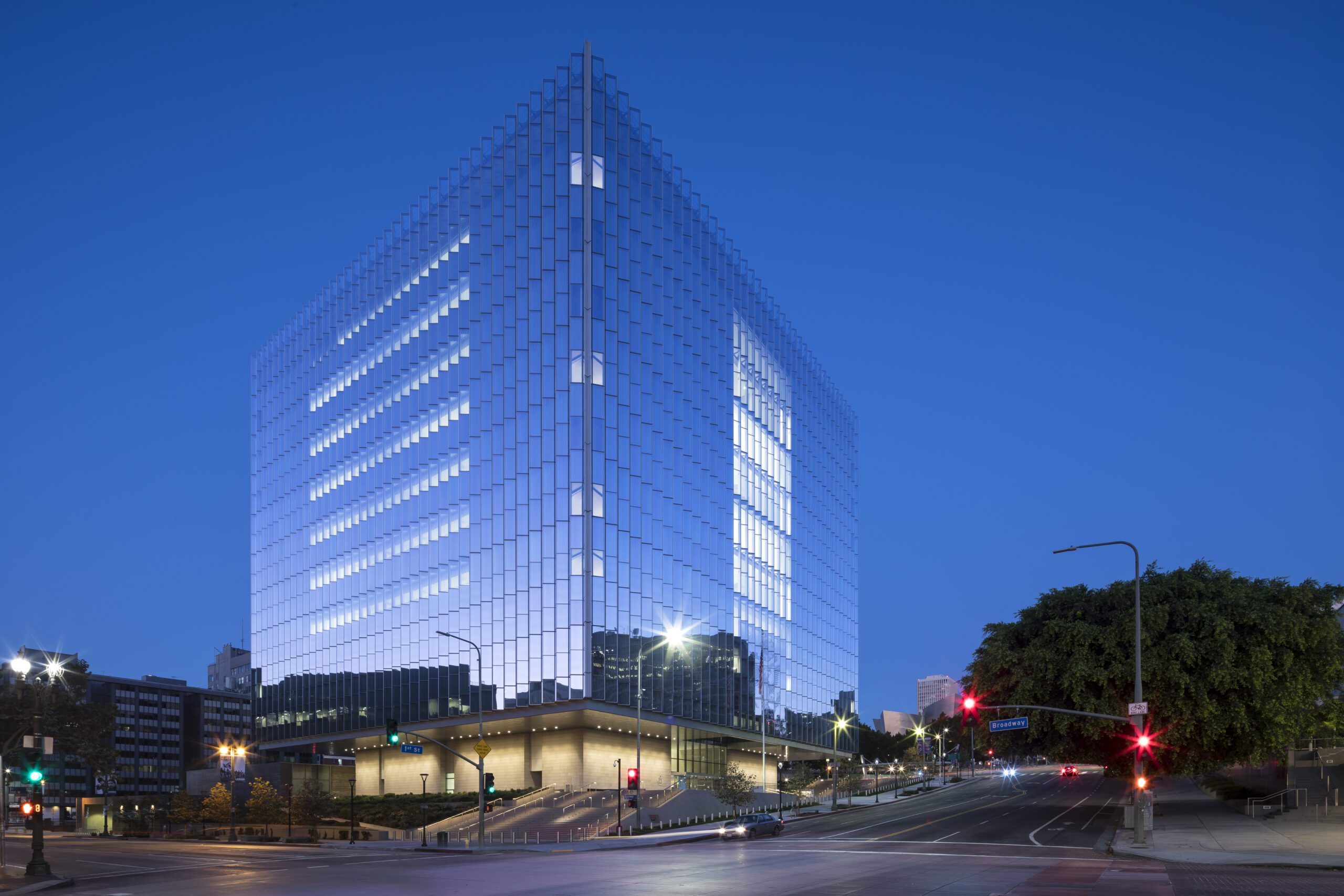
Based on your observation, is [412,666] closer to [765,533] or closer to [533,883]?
[765,533]

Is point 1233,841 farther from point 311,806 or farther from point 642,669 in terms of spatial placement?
point 311,806

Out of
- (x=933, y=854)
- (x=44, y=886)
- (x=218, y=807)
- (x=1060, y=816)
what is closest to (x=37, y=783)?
(x=44, y=886)

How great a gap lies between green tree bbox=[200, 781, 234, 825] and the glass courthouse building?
9.82 m

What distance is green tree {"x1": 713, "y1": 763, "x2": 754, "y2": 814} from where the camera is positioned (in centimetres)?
7969

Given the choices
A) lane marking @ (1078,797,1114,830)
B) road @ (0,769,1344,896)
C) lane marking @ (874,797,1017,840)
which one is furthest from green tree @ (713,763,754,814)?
lane marking @ (1078,797,1114,830)

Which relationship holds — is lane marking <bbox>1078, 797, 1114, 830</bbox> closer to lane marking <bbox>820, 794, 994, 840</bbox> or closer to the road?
the road

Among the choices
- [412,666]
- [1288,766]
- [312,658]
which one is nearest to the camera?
[1288,766]

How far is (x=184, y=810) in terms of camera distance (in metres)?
105

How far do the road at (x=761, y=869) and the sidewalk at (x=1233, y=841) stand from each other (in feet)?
5.98

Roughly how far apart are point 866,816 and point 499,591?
31723 mm

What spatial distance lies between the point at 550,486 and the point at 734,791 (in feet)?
83.4

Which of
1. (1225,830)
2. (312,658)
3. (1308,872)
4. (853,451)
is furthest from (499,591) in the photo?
(853,451)

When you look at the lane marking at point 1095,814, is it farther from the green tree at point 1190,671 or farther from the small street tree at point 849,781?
the small street tree at point 849,781

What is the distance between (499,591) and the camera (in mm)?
85625
